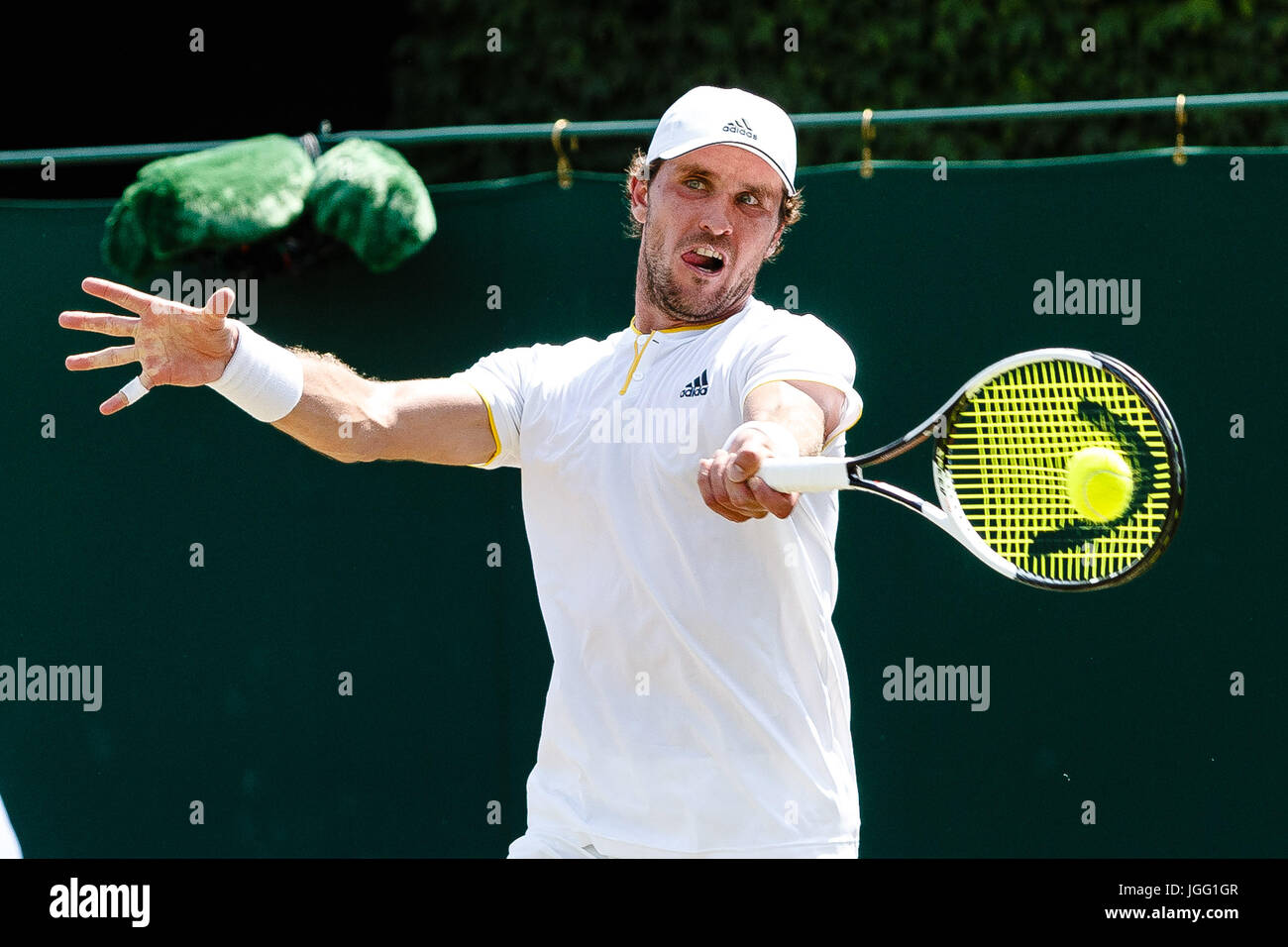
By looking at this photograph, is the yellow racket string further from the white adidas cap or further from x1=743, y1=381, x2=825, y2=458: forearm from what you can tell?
the white adidas cap

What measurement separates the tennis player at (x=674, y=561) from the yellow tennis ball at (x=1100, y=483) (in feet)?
1.30

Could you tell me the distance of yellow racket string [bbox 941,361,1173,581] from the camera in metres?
2.51

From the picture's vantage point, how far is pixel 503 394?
302 centimetres

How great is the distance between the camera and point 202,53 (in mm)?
5824

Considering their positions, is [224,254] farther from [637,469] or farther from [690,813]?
[690,813]

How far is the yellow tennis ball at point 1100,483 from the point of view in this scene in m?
2.49

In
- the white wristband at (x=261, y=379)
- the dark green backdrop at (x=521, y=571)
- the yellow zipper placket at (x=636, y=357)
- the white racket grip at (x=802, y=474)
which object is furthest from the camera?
the dark green backdrop at (x=521, y=571)

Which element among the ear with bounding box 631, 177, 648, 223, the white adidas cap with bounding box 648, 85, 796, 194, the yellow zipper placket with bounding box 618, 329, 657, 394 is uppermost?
the white adidas cap with bounding box 648, 85, 796, 194

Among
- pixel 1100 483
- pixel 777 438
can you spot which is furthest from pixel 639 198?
pixel 1100 483

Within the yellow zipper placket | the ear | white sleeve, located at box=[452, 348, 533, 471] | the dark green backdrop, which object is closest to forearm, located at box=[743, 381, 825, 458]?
the yellow zipper placket

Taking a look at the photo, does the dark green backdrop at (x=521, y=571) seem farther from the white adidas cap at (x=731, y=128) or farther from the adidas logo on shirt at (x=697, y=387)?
the adidas logo on shirt at (x=697, y=387)

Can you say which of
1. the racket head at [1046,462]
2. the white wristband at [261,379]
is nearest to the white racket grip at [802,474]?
the racket head at [1046,462]

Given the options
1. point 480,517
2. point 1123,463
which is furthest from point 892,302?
point 1123,463

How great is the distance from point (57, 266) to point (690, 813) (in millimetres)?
2597
